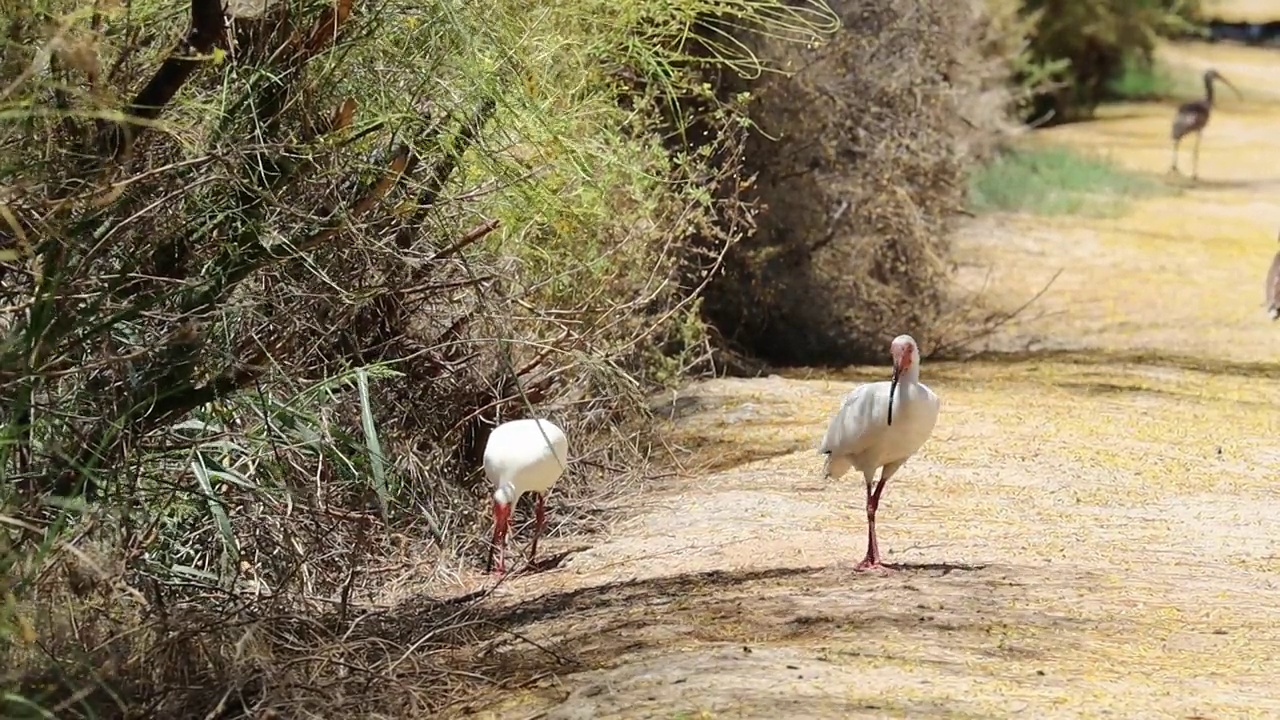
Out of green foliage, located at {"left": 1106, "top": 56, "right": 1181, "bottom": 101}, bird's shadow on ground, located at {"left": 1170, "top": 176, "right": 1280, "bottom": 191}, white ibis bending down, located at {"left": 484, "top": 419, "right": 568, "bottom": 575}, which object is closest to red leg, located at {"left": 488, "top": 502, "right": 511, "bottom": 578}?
white ibis bending down, located at {"left": 484, "top": 419, "right": 568, "bottom": 575}

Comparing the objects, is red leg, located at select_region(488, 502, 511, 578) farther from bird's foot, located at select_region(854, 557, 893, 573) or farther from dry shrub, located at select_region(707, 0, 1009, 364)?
dry shrub, located at select_region(707, 0, 1009, 364)

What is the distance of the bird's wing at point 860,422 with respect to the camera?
6.45m

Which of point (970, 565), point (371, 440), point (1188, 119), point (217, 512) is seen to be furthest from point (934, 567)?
point (1188, 119)

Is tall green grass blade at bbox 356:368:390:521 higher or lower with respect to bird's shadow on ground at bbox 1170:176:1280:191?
higher

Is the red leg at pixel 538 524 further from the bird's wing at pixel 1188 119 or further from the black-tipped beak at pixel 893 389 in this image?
the bird's wing at pixel 1188 119

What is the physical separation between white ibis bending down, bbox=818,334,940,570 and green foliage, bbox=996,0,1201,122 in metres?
18.2

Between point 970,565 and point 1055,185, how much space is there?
47.4ft

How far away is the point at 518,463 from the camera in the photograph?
643 centimetres

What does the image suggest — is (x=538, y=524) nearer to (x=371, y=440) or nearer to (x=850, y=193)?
(x=371, y=440)

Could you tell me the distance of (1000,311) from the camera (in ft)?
43.3

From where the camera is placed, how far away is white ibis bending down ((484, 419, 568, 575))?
643cm

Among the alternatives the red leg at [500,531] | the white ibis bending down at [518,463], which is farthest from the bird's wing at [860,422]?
the red leg at [500,531]

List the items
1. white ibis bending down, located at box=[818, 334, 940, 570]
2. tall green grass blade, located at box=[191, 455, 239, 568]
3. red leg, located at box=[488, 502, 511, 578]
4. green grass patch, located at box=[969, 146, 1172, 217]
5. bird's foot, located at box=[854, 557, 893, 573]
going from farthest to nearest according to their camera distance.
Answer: green grass patch, located at box=[969, 146, 1172, 217]
red leg, located at box=[488, 502, 511, 578]
white ibis bending down, located at box=[818, 334, 940, 570]
bird's foot, located at box=[854, 557, 893, 573]
tall green grass blade, located at box=[191, 455, 239, 568]

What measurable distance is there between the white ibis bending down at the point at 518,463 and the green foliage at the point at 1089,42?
61.0 ft
